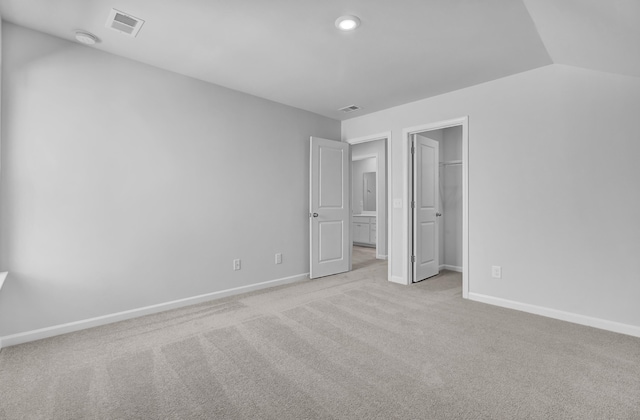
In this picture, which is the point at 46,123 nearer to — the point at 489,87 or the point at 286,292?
the point at 286,292

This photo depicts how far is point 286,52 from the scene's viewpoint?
2.72 m

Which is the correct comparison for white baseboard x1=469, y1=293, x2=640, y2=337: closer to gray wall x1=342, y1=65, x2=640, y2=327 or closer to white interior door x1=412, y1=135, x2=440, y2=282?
gray wall x1=342, y1=65, x2=640, y2=327

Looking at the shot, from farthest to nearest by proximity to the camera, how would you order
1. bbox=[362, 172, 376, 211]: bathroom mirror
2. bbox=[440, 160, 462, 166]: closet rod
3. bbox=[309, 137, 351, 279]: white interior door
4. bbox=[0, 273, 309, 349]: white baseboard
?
bbox=[362, 172, 376, 211]: bathroom mirror
bbox=[440, 160, 462, 166]: closet rod
bbox=[309, 137, 351, 279]: white interior door
bbox=[0, 273, 309, 349]: white baseboard

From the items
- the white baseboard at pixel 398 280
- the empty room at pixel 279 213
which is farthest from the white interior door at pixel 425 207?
the empty room at pixel 279 213

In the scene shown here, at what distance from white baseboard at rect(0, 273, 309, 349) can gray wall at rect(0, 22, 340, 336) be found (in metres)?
0.05

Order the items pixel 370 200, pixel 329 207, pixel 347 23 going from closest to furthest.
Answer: pixel 347 23
pixel 329 207
pixel 370 200

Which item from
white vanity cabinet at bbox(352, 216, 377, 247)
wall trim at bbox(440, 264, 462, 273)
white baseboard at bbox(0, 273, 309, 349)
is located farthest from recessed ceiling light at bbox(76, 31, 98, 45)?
white vanity cabinet at bbox(352, 216, 377, 247)

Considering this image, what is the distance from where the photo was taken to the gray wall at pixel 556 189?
2.58 metres

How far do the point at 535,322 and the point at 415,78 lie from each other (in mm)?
2638

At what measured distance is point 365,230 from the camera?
774cm

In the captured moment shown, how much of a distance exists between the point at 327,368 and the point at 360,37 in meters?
2.47

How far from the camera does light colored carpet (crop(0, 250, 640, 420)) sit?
5.33ft

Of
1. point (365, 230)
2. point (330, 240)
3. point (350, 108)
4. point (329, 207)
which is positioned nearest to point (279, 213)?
Answer: point (329, 207)

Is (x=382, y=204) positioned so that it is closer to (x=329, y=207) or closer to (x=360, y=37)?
(x=329, y=207)
